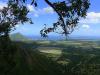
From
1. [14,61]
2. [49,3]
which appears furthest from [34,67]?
[49,3]

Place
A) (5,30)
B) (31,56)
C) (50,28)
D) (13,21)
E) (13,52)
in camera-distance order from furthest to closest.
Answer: (13,21)
(5,30)
(31,56)
(13,52)
(50,28)

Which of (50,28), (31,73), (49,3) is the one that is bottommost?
(31,73)

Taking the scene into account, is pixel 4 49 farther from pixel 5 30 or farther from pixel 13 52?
pixel 5 30

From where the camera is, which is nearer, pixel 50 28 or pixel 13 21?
pixel 50 28

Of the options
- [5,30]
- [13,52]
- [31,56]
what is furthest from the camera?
[5,30]

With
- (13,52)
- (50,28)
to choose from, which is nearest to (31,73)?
(13,52)

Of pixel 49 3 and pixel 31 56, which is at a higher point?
pixel 49 3

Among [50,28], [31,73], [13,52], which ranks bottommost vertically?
[31,73]

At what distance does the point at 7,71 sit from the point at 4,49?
2.68 meters

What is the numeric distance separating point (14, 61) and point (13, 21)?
16.7m

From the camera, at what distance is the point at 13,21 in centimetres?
5153

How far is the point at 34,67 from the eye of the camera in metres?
37.8

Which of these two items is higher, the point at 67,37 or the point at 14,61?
the point at 67,37

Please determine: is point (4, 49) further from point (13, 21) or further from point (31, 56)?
point (13, 21)
